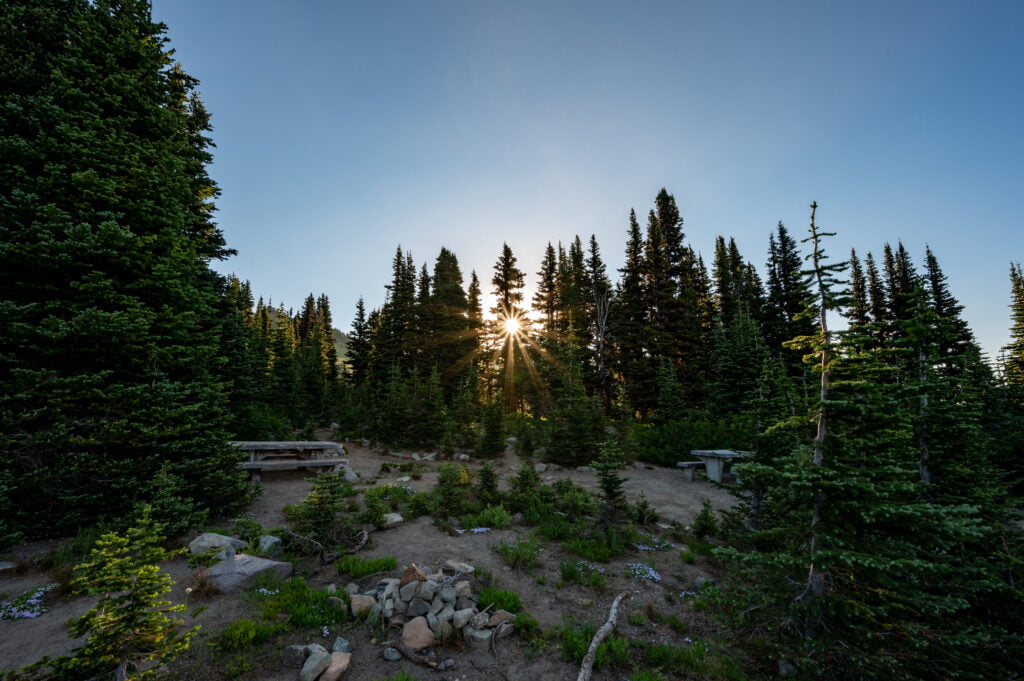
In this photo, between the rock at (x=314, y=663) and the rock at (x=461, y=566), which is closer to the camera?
the rock at (x=314, y=663)

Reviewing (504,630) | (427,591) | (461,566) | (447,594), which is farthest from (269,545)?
(504,630)

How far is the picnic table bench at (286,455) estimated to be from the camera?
13062 mm

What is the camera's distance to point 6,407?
24.4 feet

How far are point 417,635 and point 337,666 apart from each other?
1.17m

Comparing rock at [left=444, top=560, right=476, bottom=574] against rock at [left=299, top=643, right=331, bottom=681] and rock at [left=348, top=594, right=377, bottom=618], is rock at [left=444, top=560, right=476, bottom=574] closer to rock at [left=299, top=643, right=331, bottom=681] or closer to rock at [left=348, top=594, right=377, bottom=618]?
rock at [left=348, top=594, right=377, bottom=618]

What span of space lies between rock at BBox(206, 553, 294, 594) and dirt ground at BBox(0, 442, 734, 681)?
253mm

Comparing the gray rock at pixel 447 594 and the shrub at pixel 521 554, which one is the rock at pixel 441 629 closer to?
the gray rock at pixel 447 594

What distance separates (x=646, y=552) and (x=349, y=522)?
7499 mm

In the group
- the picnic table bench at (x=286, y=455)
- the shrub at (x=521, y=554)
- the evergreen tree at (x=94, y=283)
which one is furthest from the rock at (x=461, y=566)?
the picnic table bench at (x=286, y=455)

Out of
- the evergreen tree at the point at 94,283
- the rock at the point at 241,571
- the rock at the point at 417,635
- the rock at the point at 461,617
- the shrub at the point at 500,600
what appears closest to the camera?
the rock at the point at 417,635

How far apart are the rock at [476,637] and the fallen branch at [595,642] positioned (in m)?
1.55

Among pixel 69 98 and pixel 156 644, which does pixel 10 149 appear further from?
pixel 156 644

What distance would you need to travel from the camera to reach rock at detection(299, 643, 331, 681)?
467 centimetres

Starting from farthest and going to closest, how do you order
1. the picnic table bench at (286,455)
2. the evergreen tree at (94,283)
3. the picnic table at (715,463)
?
1. the picnic table at (715,463)
2. the picnic table bench at (286,455)
3. the evergreen tree at (94,283)
